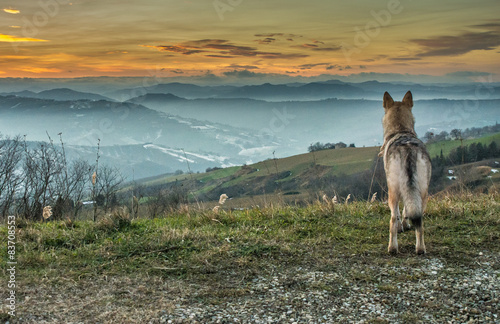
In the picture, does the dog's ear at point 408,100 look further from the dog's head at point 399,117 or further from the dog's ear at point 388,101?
the dog's ear at point 388,101

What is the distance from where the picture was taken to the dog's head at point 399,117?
763cm

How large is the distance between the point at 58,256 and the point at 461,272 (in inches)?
243

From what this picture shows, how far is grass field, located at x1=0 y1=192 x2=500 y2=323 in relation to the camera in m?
5.11

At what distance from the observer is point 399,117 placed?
771 cm

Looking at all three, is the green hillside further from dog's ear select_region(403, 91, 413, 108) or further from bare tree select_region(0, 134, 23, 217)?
dog's ear select_region(403, 91, 413, 108)

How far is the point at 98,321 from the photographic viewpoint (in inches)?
176

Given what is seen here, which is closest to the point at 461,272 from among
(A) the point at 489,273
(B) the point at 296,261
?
(A) the point at 489,273

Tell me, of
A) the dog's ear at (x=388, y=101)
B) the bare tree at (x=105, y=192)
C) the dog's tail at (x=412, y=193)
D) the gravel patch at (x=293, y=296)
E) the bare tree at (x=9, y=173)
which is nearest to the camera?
the gravel patch at (x=293, y=296)

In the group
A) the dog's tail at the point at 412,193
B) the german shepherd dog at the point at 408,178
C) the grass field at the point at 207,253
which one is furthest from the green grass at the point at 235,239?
the dog's tail at the point at 412,193

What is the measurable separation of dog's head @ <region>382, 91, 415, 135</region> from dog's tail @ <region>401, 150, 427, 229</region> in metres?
1.48

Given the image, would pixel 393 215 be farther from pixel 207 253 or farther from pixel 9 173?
pixel 9 173

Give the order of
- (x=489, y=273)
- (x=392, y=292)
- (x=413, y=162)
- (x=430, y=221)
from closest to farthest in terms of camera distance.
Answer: (x=392, y=292)
(x=489, y=273)
(x=413, y=162)
(x=430, y=221)

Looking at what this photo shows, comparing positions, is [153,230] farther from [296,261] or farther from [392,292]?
[392,292]

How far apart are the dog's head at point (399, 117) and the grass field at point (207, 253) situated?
1973 millimetres
